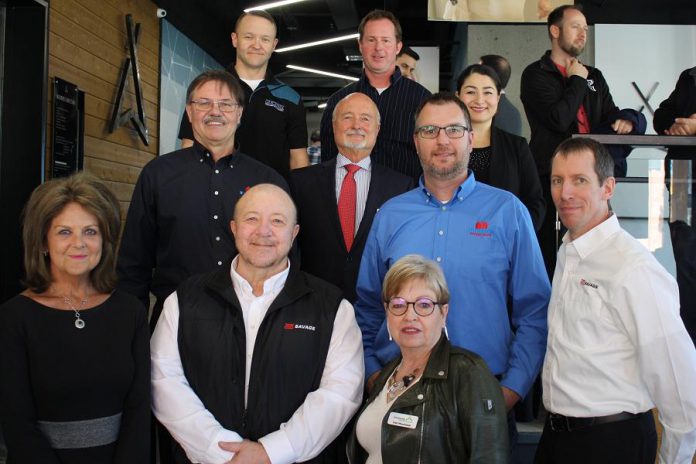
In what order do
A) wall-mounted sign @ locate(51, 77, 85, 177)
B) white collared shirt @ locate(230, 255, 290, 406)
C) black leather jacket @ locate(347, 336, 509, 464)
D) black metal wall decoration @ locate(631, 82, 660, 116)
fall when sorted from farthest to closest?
black metal wall decoration @ locate(631, 82, 660, 116)
wall-mounted sign @ locate(51, 77, 85, 177)
white collared shirt @ locate(230, 255, 290, 406)
black leather jacket @ locate(347, 336, 509, 464)

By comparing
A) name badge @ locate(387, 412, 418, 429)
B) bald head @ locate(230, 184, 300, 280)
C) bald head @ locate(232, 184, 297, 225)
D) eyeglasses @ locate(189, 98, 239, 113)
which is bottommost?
name badge @ locate(387, 412, 418, 429)

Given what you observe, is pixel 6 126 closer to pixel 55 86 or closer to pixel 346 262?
pixel 55 86

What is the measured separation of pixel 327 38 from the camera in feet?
35.9

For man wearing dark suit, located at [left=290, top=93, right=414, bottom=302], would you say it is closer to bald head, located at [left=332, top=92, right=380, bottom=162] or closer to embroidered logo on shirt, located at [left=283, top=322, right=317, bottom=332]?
bald head, located at [left=332, top=92, right=380, bottom=162]

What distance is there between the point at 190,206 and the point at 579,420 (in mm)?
1683

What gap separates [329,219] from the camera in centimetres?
316

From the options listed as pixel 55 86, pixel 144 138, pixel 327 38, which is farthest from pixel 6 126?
pixel 327 38

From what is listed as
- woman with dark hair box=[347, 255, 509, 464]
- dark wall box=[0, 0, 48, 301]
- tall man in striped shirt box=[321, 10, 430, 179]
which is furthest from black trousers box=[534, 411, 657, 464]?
dark wall box=[0, 0, 48, 301]

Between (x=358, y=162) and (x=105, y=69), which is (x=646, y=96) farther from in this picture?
(x=358, y=162)

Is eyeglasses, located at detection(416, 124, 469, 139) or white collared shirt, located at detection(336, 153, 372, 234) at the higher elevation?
eyeglasses, located at detection(416, 124, 469, 139)

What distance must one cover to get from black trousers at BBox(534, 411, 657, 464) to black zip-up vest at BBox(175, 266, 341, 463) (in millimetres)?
851

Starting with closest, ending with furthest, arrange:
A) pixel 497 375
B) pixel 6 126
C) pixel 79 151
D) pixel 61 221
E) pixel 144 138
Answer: pixel 61 221, pixel 497 375, pixel 6 126, pixel 79 151, pixel 144 138

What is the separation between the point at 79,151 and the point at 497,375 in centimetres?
424

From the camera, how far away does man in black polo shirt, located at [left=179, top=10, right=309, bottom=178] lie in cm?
366
